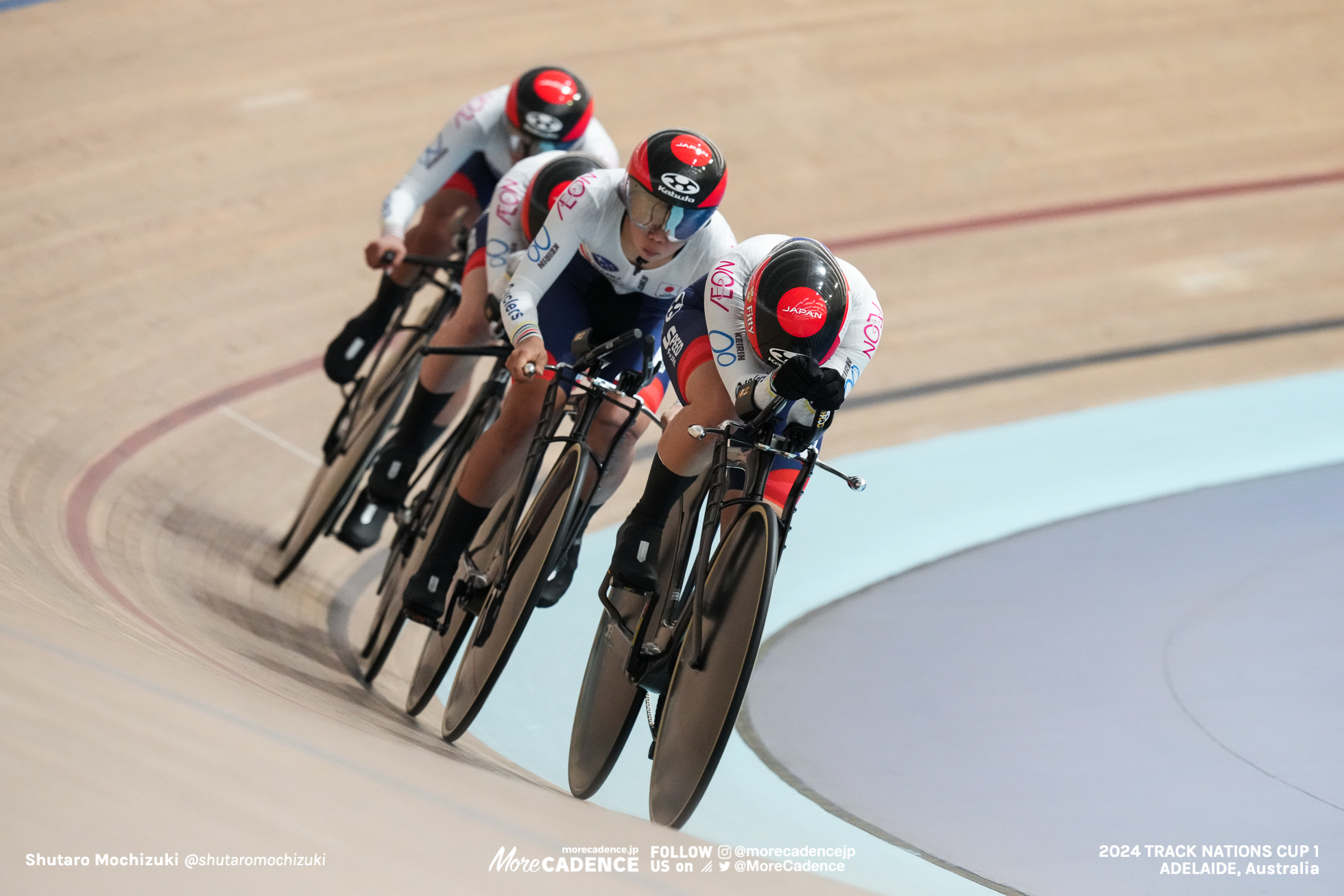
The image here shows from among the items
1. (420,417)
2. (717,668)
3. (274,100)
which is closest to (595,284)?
(420,417)

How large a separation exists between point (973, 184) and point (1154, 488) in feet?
7.83

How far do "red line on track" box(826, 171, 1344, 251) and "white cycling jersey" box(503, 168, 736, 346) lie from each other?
10.3 ft

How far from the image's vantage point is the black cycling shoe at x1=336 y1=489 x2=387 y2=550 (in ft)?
12.8

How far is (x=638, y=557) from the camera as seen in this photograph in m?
2.62

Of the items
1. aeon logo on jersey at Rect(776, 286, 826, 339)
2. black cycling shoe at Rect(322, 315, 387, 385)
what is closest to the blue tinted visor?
aeon logo on jersey at Rect(776, 286, 826, 339)

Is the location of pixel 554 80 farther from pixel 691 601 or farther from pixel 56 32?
pixel 56 32

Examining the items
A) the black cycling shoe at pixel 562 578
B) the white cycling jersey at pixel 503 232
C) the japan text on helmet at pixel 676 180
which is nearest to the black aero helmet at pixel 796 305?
the japan text on helmet at pixel 676 180

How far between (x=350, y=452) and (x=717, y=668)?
6.36 feet

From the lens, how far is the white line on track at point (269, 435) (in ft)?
15.7

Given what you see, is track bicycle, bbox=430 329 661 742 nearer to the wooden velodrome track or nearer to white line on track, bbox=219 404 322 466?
the wooden velodrome track

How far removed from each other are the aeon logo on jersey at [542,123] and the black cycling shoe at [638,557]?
58.6 inches

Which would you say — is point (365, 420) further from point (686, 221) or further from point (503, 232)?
point (686, 221)

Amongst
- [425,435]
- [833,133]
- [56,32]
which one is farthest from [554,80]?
[56,32]

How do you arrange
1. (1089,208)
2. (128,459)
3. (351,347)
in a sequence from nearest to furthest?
(351,347)
(128,459)
(1089,208)
